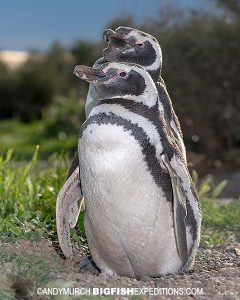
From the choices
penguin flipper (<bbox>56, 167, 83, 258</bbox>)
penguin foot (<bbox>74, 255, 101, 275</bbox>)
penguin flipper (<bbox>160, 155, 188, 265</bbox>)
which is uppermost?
penguin flipper (<bbox>160, 155, 188, 265</bbox>)

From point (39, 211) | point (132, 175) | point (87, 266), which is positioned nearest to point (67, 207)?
point (87, 266)

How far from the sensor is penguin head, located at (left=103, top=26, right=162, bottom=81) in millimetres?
3912

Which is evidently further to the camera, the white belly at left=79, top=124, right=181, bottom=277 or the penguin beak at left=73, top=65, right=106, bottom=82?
the penguin beak at left=73, top=65, right=106, bottom=82

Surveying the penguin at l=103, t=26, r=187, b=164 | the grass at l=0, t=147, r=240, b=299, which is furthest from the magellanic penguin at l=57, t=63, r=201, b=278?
the grass at l=0, t=147, r=240, b=299

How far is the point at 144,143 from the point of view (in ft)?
11.6

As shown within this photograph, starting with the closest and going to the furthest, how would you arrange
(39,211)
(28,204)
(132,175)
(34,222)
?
(132,175), (34,222), (39,211), (28,204)

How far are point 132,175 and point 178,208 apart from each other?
296 mm

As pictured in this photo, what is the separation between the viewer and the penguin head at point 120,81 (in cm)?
357

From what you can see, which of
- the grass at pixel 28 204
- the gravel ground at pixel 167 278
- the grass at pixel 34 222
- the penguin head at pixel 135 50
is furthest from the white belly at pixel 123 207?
the grass at pixel 28 204

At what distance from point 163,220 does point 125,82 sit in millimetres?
729

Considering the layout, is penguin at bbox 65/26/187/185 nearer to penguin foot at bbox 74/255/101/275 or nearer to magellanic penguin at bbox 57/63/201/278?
magellanic penguin at bbox 57/63/201/278

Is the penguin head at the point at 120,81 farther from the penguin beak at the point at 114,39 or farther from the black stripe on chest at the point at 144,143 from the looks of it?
the penguin beak at the point at 114,39

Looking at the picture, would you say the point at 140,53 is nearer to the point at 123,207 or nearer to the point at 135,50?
the point at 135,50

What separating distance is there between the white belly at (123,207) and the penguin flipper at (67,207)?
Answer: 18cm
